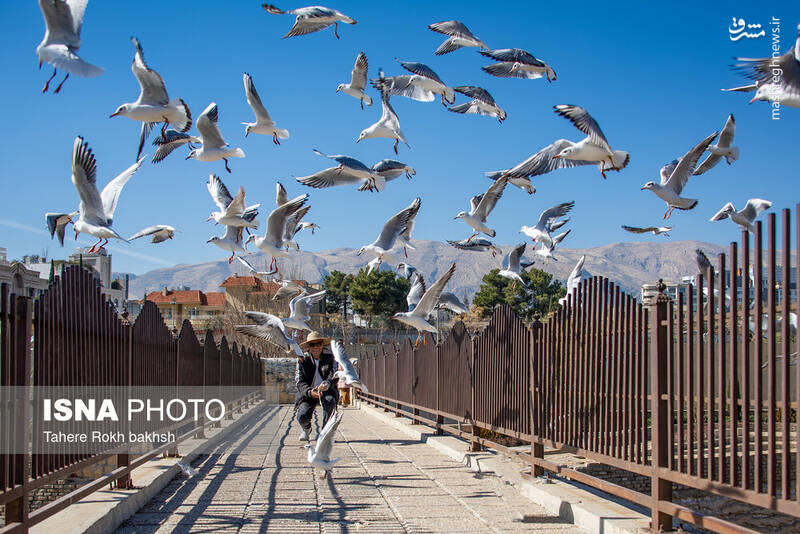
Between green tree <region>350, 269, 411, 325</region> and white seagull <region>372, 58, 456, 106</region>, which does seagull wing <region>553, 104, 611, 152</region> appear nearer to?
white seagull <region>372, 58, 456, 106</region>

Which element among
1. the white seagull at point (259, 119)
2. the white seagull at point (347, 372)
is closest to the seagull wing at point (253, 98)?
the white seagull at point (259, 119)

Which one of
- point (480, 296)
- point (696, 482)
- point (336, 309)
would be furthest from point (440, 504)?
point (336, 309)

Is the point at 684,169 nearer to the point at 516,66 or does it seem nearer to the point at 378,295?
the point at 516,66

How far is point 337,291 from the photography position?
84.1 meters

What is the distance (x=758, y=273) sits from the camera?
4816mm

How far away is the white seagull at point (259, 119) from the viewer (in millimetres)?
11375

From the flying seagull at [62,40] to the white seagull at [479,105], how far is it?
18.0 feet

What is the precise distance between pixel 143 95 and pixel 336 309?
251ft

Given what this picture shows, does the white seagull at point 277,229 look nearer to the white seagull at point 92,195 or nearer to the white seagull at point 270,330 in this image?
the white seagull at point 270,330

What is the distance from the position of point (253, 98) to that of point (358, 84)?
1563 millimetres

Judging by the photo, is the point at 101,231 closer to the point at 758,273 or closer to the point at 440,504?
the point at 440,504

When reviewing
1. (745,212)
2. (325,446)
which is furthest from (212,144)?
(745,212)

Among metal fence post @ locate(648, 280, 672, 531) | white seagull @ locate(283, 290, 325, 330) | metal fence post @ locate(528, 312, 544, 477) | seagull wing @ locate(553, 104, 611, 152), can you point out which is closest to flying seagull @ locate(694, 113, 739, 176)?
seagull wing @ locate(553, 104, 611, 152)

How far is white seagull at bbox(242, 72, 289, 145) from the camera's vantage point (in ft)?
37.3
